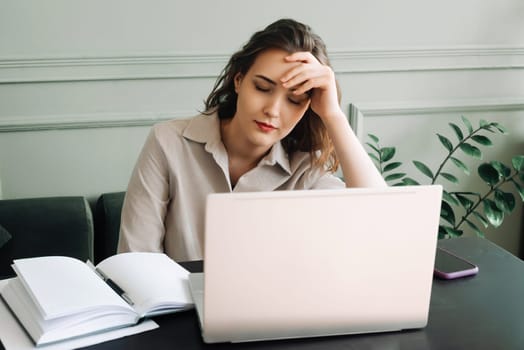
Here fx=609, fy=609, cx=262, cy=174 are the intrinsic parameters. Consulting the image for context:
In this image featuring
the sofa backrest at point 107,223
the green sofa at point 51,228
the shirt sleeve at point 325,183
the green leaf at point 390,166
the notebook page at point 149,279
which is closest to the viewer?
the notebook page at point 149,279

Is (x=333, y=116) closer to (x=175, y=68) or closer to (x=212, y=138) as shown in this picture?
(x=212, y=138)

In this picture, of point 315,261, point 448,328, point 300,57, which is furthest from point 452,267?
point 300,57

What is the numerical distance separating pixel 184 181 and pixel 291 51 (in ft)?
1.39

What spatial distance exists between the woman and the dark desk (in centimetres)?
34

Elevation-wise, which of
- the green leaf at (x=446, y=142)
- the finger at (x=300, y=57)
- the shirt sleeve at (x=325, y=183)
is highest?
the finger at (x=300, y=57)

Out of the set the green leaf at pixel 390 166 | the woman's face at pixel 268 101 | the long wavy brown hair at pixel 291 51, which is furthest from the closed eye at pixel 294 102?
the green leaf at pixel 390 166

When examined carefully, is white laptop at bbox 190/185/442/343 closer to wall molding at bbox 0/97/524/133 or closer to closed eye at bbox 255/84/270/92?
closed eye at bbox 255/84/270/92

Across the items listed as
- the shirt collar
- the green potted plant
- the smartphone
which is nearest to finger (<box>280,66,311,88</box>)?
the shirt collar

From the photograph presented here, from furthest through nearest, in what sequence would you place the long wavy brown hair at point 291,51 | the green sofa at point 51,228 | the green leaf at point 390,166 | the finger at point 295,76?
the green leaf at point 390,166
the green sofa at point 51,228
the long wavy brown hair at point 291,51
the finger at point 295,76

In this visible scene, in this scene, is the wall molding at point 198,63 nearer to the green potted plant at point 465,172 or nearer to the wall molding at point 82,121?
the wall molding at point 82,121

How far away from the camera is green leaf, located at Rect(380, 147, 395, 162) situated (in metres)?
2.58

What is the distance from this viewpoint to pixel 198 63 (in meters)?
2.45

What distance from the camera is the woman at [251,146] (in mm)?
1417

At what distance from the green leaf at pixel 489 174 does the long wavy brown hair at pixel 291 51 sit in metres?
1.29
